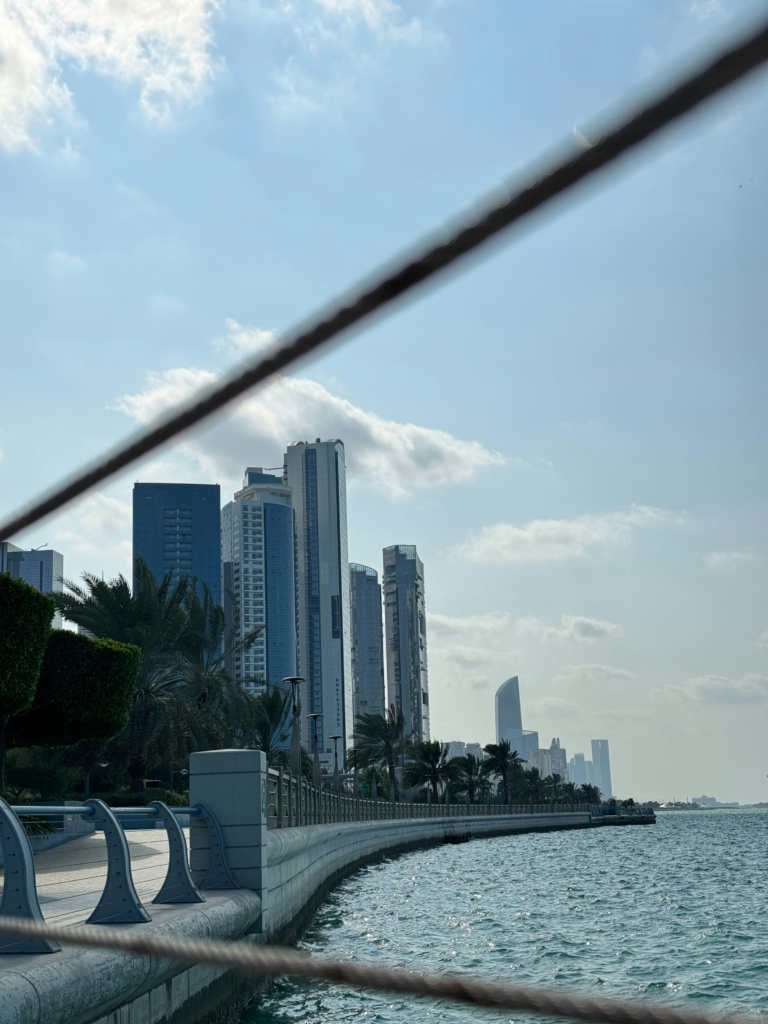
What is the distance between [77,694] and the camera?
19.6 meters

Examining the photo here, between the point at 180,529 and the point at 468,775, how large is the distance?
68351 mm

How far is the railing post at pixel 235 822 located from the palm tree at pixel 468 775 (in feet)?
248

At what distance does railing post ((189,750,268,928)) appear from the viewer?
1052 centimetres

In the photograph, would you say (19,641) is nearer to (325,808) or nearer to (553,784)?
(325,808)

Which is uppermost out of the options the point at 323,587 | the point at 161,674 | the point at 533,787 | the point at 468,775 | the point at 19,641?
the point at 323,587

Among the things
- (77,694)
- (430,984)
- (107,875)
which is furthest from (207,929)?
(77,694)

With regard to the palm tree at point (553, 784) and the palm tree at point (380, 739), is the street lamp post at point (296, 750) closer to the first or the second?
the palm tree at point (380, 739)

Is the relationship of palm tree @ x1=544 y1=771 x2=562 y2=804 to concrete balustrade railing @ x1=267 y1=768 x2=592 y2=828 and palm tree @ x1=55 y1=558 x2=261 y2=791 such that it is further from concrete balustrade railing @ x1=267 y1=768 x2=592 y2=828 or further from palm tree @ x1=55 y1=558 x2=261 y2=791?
palm tree @ x1=55 y1=558 x2=261 y2=791

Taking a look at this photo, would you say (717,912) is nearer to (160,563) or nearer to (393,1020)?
(393,1020)

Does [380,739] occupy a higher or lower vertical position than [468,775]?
higher

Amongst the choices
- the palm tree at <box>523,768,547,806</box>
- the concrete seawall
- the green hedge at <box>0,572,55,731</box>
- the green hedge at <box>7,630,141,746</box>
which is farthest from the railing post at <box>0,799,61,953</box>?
the palm tree at <box>523,768,547,806</box>

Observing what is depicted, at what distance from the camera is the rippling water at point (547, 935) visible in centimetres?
1105

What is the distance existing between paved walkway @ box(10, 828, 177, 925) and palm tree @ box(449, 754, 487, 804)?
229 feet

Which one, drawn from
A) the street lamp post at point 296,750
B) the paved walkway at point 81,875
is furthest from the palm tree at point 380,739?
the paved walkway at point 81,875
